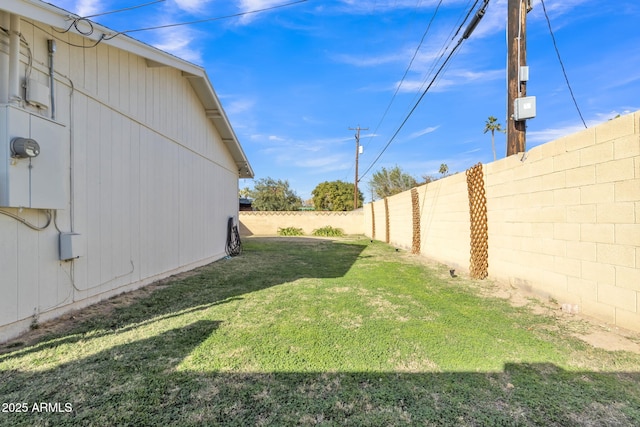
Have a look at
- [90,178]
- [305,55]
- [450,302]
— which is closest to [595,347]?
[450,302]

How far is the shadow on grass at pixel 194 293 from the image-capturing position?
10.1 ft

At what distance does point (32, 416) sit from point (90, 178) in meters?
3.02

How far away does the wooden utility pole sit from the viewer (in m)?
5.49

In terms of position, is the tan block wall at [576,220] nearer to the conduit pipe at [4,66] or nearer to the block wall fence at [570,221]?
the block wall fence at [570,221]

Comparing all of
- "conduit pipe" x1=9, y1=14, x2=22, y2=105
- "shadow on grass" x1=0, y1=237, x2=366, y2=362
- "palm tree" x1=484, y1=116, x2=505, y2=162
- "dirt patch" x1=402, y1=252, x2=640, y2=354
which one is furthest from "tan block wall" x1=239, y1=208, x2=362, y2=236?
"palm tree" x1=484, y1=116, x2=505, y2=162

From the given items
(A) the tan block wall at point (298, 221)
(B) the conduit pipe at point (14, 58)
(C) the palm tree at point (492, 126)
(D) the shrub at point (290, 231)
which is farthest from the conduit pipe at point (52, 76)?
(C) the palm tree at point (492, 126)

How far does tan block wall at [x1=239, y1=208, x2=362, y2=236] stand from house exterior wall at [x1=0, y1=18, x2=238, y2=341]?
13598mm

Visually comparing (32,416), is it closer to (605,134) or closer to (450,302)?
(450,302)

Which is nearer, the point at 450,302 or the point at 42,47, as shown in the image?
the point at 42,47

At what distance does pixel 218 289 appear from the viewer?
515 cm

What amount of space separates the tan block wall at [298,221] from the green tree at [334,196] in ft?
53.9

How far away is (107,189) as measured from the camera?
14.2 ft

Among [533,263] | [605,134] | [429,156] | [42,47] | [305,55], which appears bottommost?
[533,263]

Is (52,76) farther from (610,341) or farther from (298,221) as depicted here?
(298,221)
